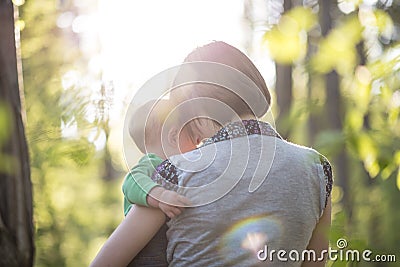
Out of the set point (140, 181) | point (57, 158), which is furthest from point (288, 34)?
point (140, 181)

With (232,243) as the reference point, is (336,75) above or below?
below

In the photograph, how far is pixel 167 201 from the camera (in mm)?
1159

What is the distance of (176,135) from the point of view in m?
1.37

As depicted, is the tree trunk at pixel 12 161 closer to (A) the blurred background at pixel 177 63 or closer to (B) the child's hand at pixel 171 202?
(A) the blurred background at pixel 177 63

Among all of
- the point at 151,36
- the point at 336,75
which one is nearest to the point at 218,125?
the point at 151,36

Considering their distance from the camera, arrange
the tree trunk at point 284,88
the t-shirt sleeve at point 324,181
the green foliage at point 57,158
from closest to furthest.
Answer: the t-shirt sleeve at point 324,181
the green foliage at point 57,158
the tree trunk at point 284,88

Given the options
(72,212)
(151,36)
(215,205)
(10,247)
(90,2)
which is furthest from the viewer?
(72,212)

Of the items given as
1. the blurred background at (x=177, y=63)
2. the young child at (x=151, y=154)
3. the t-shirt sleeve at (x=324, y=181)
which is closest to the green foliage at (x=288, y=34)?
the blurred background at (x=177, y=63)

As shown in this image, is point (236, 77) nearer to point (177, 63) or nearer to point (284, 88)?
point (177, 63)

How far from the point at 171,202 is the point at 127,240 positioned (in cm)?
11

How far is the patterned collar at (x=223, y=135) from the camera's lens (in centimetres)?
119

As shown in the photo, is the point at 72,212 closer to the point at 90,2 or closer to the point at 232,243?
the point at 90,2

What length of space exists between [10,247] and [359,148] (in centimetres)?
122

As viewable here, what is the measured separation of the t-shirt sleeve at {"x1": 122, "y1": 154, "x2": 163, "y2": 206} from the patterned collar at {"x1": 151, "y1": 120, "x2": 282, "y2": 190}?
0.07 feet
